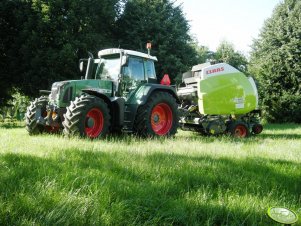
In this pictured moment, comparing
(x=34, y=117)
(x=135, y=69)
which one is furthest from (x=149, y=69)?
(x=34, y=117)

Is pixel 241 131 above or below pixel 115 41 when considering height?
below

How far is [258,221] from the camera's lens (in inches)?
118

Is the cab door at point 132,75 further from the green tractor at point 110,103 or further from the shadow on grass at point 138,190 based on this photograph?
the shadow on grass at point 138,190

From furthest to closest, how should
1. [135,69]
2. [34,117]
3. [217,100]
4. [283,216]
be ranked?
Answer: [217,100]
[135,69]
[34,117]
[283,216]

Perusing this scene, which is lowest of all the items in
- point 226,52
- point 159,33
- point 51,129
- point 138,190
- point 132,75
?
point 138,190

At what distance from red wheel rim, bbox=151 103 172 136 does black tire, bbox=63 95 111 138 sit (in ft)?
5.72

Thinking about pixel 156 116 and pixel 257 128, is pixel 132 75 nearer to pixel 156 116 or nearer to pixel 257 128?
pixel 156 116

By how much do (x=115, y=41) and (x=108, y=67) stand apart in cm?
1430

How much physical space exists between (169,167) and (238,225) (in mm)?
1533

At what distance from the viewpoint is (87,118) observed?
774cm

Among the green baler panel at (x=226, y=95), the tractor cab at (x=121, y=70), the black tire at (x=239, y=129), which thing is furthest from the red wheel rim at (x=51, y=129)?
the black tire at (x=239, y=129)

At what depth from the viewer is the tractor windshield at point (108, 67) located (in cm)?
927

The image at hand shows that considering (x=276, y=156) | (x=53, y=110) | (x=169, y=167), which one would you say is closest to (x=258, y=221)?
(x=169, y=167)

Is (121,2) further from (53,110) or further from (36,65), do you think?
(53,110)
